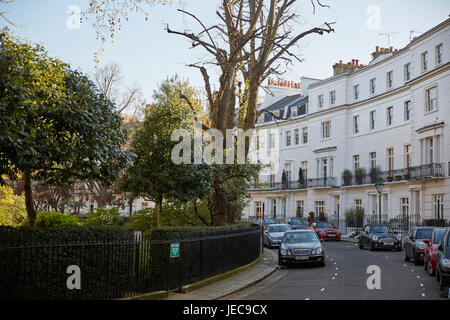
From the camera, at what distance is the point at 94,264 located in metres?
11.1

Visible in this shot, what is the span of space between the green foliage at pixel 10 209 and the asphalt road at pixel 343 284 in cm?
1294

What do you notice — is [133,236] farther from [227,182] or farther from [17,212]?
[17,212]

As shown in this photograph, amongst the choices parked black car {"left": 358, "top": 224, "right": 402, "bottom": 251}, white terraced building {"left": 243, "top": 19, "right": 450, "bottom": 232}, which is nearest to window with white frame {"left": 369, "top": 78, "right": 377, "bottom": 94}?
white terraced building {"left": 243, "top": 19, "right": 450, "bottom": 232}

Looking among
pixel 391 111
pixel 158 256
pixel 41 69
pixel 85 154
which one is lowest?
pixel 158 256

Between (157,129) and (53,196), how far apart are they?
33884 millimetres

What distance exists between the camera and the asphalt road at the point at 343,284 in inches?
515

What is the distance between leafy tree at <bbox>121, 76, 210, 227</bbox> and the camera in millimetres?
20984

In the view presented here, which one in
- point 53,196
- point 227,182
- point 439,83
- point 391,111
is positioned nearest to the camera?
point 227,182

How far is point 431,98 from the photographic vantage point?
39.2 meters

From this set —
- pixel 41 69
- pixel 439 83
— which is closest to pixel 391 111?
pixel 439 83

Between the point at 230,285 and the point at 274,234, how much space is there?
714 inches

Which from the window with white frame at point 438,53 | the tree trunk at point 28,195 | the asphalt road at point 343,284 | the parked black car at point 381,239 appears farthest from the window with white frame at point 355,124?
the tree trunk at point 28,195

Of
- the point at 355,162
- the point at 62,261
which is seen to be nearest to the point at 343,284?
the point at 62,261

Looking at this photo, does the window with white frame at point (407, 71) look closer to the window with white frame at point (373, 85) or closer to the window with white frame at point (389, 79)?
the window with white frame at point (389, 79)
